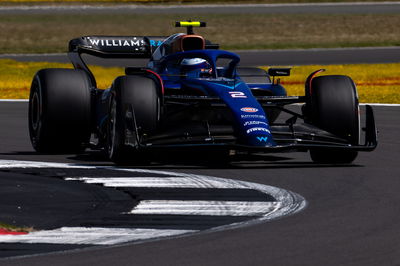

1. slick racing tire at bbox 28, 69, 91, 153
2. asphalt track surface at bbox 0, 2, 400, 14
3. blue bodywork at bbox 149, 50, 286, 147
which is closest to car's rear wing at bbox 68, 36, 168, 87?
blue bodywork at bbox 149, 50, 286, 147

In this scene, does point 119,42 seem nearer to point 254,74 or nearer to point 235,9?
point 254,74

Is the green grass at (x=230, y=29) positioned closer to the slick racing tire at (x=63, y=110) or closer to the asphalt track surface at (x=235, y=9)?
the asphalt track surface at (x=235, y=9)

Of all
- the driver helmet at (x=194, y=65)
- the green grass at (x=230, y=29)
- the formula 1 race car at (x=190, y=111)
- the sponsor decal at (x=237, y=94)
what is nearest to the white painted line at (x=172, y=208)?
the formula 1 race car at (x=190, y=111)

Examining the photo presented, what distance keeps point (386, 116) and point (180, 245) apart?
41.5 ft

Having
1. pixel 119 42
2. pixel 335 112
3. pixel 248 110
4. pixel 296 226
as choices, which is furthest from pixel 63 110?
pixel 296 226

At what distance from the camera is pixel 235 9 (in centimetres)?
5372

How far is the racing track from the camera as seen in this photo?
295 inches

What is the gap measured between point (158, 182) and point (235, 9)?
42502 mm

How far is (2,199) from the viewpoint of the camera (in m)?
10.4

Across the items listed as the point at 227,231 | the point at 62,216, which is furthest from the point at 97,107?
the point at 227,231

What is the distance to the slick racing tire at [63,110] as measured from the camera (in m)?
14.5

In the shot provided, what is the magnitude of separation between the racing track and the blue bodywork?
16.8 inches

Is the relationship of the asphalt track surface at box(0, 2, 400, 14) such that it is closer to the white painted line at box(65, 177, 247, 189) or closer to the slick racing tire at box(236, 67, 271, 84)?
the slick racing tire at box(236, 67, 271, 84)

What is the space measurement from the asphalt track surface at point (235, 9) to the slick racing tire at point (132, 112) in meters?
38.7
